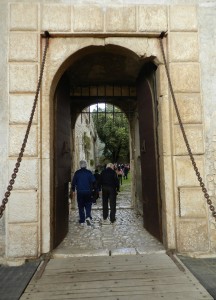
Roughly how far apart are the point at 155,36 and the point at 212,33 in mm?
815

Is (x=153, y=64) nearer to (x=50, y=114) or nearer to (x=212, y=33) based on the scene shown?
(x=212, y=33)

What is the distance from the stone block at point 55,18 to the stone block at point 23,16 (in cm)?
11

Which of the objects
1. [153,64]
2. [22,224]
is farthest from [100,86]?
[22,224]

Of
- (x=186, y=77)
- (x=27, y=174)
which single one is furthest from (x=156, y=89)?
(x=27, y=174)

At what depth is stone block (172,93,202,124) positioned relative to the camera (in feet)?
13.1

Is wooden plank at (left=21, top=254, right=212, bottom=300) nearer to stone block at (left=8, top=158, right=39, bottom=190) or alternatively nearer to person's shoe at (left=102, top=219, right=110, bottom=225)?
stone block at (left=8, top=158, right=39, bottom=190)

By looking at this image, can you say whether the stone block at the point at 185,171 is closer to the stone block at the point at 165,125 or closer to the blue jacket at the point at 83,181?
the stone block at the point at 165,125

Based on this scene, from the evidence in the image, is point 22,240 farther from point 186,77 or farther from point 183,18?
point 183,18

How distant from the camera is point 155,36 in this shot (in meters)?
4.13

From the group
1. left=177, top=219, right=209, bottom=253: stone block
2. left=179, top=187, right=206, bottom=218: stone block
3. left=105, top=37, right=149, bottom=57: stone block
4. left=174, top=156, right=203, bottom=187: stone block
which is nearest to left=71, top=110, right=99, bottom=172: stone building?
left=105, top=37, right=149, bottom=57: stone block

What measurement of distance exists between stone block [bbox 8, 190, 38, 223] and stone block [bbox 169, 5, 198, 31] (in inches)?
122

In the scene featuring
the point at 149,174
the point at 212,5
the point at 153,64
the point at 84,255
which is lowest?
the point at 84,255

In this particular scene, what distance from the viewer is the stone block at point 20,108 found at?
387 centimetres

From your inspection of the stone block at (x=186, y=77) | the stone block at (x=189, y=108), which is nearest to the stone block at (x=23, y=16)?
the stone block at (x=186, y=77)
